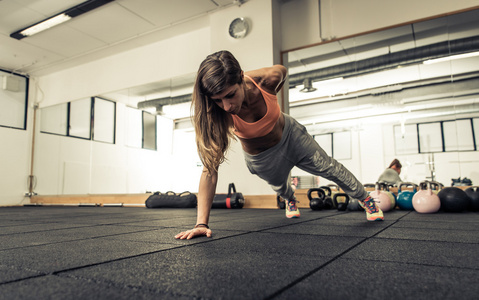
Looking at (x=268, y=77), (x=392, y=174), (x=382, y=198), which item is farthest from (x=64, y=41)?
(x=392, y=174)

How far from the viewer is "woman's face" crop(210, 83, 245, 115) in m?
1.49

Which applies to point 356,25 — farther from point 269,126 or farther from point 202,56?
point 269,126

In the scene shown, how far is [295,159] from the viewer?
2.24m

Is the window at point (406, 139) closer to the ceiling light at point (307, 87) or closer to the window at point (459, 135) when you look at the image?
the window at point (459, 135)

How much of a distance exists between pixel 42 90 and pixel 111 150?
2780mm

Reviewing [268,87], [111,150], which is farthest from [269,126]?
[111,150]

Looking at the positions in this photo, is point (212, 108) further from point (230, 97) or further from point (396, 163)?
point (396, 163)

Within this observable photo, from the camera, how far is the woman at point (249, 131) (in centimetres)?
152

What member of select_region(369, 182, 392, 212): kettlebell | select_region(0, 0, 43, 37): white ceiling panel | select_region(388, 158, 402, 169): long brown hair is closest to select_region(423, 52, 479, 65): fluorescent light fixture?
select_region(388, 158, 402, 169): long brown hair

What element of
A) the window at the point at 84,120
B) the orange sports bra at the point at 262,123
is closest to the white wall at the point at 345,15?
the orange sports bra at the point at 262,123

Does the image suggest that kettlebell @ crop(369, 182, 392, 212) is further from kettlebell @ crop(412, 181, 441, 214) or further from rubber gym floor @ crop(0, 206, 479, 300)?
rubber gym floor @ crop(0, 206, 479, 300)

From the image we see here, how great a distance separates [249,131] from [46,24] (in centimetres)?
497

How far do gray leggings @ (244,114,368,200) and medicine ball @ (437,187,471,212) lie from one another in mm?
1663

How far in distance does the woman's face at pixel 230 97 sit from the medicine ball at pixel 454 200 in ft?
9.55
